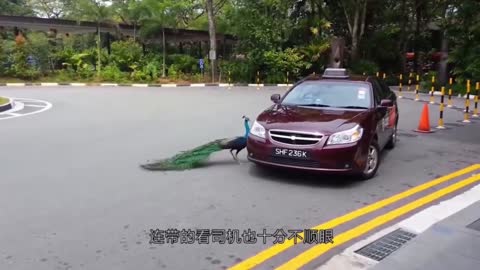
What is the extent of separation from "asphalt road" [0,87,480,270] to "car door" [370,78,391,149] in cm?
45

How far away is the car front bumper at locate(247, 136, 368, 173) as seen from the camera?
5.97 metres

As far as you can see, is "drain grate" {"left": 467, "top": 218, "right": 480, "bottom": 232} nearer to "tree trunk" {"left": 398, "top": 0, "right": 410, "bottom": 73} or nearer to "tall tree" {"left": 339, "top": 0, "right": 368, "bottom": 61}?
"tall tree" {"left": 339, "top": 0, "right": 368, "bottom": 61}

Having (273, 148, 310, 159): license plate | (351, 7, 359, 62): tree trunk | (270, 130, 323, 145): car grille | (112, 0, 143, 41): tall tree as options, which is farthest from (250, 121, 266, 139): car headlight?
(112, 0, 143, 41): tall tree

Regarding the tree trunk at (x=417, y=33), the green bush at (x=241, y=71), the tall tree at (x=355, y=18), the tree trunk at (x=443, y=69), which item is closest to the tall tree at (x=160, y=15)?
the green bush at (x=241, y=71)

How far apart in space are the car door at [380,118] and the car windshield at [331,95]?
0.19 metres

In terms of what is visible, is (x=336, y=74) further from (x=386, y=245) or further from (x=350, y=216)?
(x=386, y=245)

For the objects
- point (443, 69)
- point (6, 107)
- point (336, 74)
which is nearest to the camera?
point (336, 74)

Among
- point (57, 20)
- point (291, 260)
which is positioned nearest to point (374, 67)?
point (57, 20)

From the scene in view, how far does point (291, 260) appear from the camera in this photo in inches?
159

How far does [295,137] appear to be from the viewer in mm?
6133

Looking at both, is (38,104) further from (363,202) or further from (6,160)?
(363,202)

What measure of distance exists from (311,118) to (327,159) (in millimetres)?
768

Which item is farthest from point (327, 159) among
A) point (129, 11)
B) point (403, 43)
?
point (129, 11)

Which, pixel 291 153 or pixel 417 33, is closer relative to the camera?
pixel 291 153
